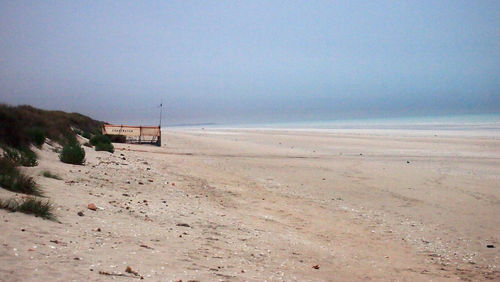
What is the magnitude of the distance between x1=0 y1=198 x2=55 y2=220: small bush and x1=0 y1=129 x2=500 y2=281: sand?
16 cm

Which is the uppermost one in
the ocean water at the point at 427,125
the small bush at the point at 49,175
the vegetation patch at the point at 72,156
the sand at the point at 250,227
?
the ocean water at the point at 427,125

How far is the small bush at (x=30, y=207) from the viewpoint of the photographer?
5020 millimetres

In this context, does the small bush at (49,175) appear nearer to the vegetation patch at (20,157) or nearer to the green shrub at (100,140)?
the vegetation patch at (20,157)

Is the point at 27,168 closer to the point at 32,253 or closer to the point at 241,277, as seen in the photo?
the point at 32,253

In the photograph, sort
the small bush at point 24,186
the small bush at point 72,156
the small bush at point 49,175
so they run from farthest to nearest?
the small bush at point 72,156 → the small bush at point 49,175 → the small bush at point 24,186

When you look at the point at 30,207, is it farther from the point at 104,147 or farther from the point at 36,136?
the point at 104,147

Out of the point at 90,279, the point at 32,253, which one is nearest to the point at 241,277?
the point at 90,279

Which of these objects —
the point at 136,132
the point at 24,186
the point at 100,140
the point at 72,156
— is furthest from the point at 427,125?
the point at 24,186

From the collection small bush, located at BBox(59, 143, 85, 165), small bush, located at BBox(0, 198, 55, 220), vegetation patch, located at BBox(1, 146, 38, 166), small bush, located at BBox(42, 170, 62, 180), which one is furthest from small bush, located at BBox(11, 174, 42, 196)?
small bush, located at BBox(59, 143, 85, 165)

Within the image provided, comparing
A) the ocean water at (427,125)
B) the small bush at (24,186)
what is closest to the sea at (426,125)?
the ocean water at (427,125)

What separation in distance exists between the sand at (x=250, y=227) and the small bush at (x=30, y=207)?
16cm

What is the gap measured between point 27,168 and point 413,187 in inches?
376

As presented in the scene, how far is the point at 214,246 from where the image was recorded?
5.55 meters

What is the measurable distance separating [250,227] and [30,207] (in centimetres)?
333
